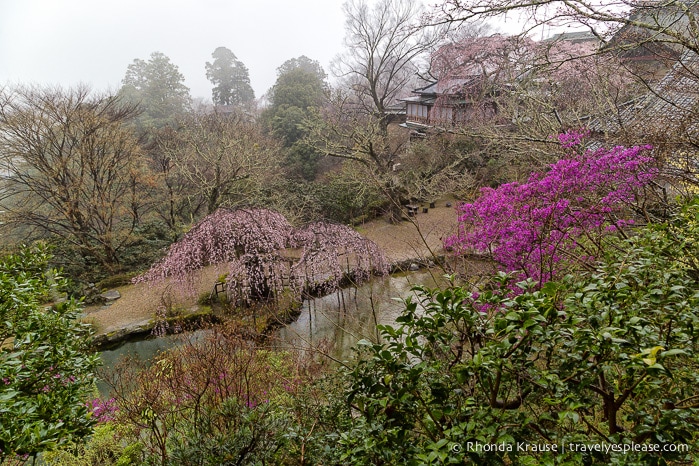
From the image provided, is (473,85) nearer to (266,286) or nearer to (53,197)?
(266,286)

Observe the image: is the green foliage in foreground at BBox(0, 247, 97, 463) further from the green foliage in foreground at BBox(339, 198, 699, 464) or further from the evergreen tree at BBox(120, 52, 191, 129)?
the evergreen tree at BBox(120, 52, 191, 129)

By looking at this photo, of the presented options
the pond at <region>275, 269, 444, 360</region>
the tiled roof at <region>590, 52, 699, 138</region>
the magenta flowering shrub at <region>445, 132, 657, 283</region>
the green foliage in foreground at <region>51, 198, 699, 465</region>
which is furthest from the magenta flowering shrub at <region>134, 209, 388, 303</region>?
the green foliage in foreground at <region>51, 198, 699, 465</region>

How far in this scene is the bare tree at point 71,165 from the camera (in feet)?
29.3

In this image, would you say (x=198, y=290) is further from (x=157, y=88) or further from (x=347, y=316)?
(x=157, y=88)

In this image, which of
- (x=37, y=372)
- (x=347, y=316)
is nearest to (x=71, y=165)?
(x=347, y=316)

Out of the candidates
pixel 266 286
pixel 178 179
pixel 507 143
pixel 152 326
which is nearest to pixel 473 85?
pixel 507 143

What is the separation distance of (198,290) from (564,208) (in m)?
8.64

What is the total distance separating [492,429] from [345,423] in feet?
4.30

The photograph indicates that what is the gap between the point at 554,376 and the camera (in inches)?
46.8

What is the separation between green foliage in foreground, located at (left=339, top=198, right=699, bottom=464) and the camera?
1146mm

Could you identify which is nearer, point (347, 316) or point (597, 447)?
point (597, 447)

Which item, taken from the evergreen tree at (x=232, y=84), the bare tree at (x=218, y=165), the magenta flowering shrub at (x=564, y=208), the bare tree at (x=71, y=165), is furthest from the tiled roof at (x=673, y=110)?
the evergreen tree at (x=232, y=84)

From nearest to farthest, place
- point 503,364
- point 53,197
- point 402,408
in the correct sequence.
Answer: point 503,364 → point 402,408 → point 53,197

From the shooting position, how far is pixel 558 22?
146 inches
